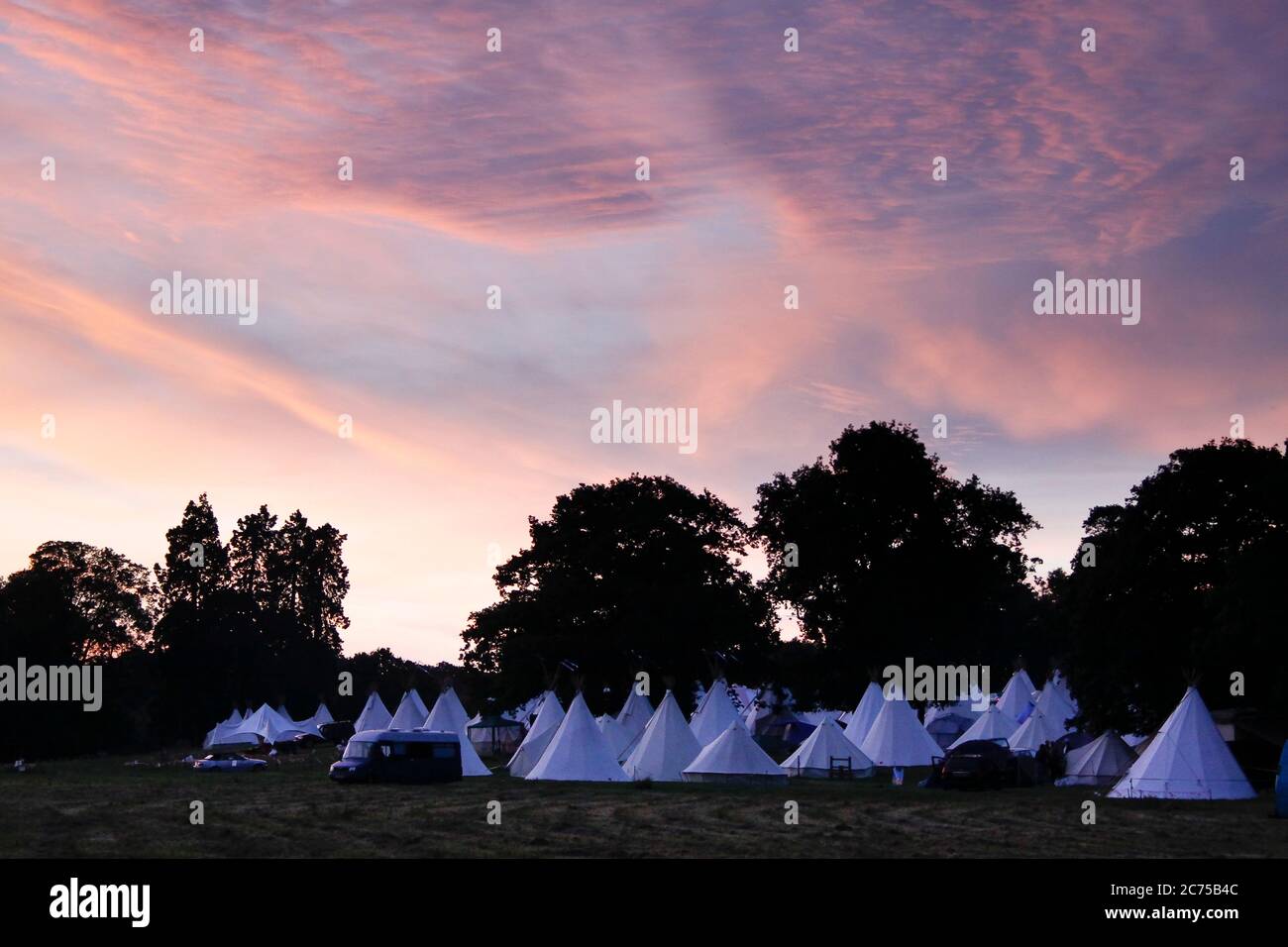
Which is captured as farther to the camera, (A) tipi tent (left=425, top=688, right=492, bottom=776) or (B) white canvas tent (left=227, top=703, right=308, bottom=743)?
(B) white canvas tent (left=227, top=703, right=308, bottom=743)

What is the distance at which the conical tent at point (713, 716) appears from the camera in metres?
55.5

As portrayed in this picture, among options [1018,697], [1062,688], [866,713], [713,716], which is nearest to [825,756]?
[713,716]

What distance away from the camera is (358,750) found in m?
43.2

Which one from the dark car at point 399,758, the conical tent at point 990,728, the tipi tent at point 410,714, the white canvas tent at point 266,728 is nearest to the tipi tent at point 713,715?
the conical tent at point 990,728

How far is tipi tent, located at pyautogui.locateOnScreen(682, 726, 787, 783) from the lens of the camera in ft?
143

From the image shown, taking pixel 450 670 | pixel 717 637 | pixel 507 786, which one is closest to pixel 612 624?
pixel 717 637

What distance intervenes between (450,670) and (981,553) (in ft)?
234

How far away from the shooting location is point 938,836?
82.0 feet

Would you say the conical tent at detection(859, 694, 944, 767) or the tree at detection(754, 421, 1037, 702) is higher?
the tree at detection(754, 421, 1037, 702)

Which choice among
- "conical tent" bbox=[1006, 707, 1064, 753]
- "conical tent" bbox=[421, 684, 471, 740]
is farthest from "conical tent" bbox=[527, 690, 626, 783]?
"conical tent" bbox=[1006, 707, 1064, 753]

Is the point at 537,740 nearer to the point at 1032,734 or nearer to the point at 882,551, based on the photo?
the point at 1032,734

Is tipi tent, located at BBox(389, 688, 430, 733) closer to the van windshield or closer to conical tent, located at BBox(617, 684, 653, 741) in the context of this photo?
conical tent, located at BBox(617, 684, 653, 741)

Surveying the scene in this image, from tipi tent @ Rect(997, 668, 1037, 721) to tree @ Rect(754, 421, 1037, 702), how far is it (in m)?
4.72
